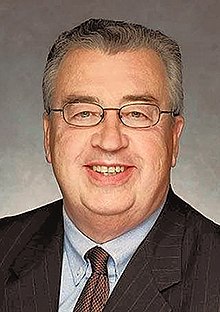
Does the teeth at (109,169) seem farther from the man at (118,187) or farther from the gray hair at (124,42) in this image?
the gray hair at (124,42)

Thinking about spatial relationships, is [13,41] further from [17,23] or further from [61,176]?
[61,176]

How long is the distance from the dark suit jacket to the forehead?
8.9 inches

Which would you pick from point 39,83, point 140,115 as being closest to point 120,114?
point 140,115

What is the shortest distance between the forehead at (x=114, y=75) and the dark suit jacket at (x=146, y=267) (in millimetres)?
226

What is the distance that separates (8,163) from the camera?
11.9ft

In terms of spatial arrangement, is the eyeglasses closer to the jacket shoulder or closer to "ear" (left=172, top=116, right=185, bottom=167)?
"ear" (left=172, top=116, right=185, bottom=167)

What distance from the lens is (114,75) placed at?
262 cm

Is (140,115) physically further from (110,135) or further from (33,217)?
(33,217)

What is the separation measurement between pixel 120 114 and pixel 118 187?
0.46 ft

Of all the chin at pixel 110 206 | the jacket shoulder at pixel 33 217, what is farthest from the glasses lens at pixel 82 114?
the jacket shoulder at pixel 33 217

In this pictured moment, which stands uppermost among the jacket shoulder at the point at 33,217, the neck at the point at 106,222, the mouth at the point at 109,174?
the mouth at the point at 109,174

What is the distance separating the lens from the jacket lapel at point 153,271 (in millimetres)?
2594

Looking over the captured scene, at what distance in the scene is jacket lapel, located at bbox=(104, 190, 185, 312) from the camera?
259 cm

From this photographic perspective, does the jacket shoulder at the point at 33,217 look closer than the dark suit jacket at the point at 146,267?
No
